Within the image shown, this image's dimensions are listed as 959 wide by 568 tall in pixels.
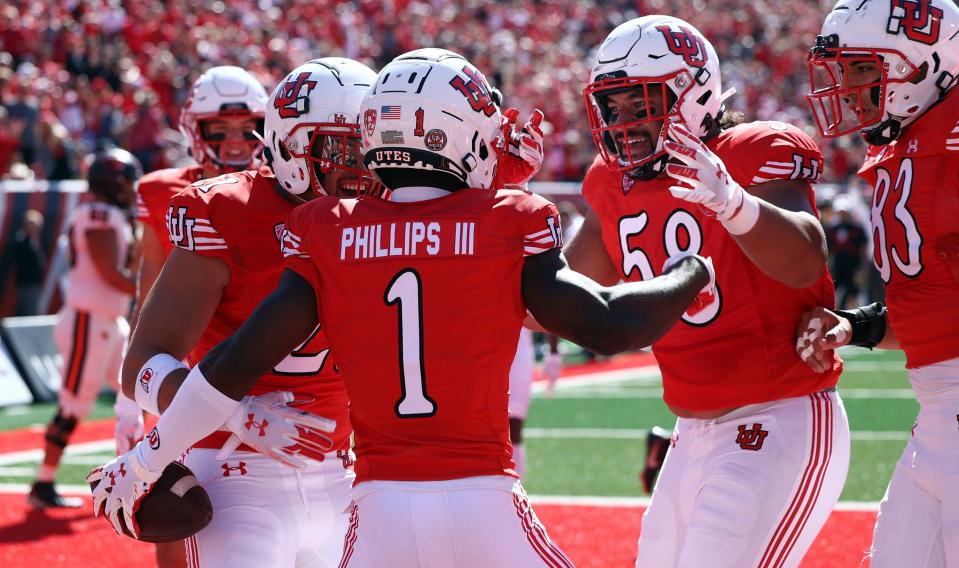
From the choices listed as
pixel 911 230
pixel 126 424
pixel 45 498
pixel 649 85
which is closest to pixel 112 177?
pixel 45 498

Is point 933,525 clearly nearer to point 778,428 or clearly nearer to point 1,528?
point 778,428

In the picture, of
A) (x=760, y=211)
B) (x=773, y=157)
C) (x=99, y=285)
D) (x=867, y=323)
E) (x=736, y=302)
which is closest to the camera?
(x=760, y=211)

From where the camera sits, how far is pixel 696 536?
335 centimetres

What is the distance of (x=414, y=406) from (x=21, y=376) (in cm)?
945

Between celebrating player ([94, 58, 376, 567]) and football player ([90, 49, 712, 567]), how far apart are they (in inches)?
14.2

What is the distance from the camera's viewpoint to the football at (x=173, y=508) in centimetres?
309

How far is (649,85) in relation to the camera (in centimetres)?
364

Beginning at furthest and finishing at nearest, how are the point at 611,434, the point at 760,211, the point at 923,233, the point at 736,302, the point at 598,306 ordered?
the point at 611,434
the point at 923,233
the point at 736,302
the point at 760,211
the point at 598,306

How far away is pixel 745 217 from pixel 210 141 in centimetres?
260

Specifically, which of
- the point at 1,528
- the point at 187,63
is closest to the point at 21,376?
the point at 1,528

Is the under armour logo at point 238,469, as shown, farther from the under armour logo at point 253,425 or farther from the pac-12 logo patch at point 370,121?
the pac-12 logo patch at point 370,121

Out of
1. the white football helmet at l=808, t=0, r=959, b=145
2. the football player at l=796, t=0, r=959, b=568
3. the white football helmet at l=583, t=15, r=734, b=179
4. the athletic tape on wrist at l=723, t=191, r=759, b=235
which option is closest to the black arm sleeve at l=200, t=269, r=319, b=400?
the athletic tape on wrist at l=723, t=191, r=759, b=235

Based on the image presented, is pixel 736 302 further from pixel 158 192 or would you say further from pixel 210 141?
pixel 158 192

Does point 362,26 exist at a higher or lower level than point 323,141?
lower
